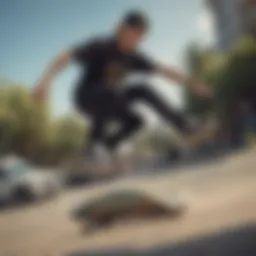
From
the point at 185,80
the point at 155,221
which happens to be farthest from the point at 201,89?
the point at 155,221

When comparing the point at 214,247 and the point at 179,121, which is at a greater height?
the point at 179,121

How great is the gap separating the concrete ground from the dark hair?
452mm

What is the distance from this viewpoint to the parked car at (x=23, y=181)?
135cm

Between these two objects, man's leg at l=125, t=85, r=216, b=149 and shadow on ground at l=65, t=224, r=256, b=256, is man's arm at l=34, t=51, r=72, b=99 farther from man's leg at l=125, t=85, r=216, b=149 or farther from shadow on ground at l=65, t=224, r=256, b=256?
shadow on ground at l=65, t=224, r=256, b=256

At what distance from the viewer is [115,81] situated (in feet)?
3.93

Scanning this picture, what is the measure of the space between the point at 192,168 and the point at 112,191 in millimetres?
255

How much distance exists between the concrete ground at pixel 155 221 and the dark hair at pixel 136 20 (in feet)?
1.48

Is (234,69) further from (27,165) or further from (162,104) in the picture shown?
(27,165)

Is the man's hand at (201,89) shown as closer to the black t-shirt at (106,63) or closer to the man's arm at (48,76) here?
the black t-shirt at (106,63)

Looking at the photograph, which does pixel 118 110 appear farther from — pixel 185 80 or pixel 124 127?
pixel 185 80

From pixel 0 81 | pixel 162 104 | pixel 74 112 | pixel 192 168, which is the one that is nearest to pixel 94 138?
pixel 74 112

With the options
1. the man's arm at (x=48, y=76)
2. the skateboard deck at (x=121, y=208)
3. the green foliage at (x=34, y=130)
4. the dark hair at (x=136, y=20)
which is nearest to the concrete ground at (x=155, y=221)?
the skateboard deck at (x=121, y=208)

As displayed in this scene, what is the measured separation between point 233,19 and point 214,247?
0.71 m

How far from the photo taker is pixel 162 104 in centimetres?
122
